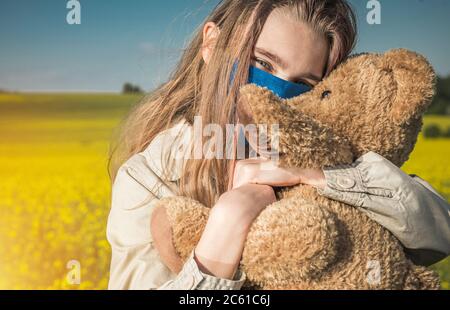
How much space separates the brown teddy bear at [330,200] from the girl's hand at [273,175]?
0.06ft

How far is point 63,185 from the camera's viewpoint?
12.7 feet

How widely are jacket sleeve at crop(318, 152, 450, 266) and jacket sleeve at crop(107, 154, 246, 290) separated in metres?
0.49

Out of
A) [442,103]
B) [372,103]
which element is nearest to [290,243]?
[372,103]

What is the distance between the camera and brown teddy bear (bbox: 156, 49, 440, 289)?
122 cm

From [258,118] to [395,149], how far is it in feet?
1.34

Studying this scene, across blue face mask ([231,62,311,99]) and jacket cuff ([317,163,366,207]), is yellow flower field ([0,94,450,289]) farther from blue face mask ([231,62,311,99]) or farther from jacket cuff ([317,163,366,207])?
jacket cuff ([317,163,366,207])

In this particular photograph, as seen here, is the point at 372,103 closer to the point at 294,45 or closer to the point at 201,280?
the point at 294,45

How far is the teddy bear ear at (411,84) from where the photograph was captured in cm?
139

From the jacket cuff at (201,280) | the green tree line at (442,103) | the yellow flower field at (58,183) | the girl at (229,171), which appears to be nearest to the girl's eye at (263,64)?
the girl at (229,171)

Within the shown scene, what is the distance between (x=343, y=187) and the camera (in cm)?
130

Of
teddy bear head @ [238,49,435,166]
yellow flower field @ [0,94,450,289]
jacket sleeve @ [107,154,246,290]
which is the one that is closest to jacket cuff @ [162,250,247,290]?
jacket sleeve @ [107,154,246,290]

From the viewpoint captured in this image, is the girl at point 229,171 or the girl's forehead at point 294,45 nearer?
the girl at point 229,171

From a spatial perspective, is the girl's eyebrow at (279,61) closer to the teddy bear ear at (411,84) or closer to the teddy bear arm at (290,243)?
the teddy bear ear at (411,84)

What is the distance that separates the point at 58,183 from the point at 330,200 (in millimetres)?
2904
